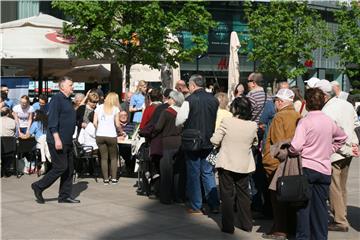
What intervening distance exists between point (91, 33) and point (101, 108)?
15.7 ft

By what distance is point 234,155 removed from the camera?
6812 mm

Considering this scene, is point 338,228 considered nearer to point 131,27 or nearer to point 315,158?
point 315,158

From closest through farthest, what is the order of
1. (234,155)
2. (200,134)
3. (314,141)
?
1. (314,141)
2. (234,155)
3. (200,134)

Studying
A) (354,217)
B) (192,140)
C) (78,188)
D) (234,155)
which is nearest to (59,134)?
(78,188)

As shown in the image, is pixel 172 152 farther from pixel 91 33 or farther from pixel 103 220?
pixel 91 33

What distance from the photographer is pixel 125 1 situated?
1567 cm

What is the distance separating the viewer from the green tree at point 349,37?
28.0m

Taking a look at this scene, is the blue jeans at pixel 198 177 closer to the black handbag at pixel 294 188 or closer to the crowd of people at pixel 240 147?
the crowd of people at pixel 240 147

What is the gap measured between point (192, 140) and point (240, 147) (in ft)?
3.12

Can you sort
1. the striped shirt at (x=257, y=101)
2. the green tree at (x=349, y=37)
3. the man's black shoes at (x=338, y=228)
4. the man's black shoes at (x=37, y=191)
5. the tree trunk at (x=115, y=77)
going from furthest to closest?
the green tree at (x=349, y=37) → the tree trunk at (x=115, y=77) → the man's black shoes at (x=37, y=191) → the striped shirt at (x=257, y=101) → the man's black shoes at (x=338, y=228)

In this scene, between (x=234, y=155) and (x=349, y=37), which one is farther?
(x=349, y=37)

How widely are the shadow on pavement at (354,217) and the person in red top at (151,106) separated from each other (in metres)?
3.49

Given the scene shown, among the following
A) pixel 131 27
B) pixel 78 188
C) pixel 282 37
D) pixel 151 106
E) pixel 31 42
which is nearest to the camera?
pixel 151 106

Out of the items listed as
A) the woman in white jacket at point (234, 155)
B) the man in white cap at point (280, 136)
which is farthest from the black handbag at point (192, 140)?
the man in white cap at point (280, 136)
